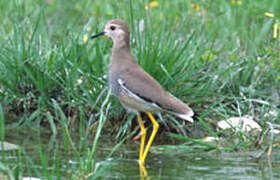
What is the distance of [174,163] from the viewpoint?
5570mm

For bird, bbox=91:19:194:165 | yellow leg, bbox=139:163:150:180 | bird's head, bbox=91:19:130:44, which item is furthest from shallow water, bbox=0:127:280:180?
bird's head, bbox=91:19:130:44

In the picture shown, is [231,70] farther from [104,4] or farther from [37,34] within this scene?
[104,4]

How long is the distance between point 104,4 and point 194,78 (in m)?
3.64

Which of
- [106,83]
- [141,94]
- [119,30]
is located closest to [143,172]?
[141,94]

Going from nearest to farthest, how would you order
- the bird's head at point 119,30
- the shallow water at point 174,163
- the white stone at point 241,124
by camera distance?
the shallow water at point 174,163 < the white stone at point 241,124 < the bird's head at point 119,30

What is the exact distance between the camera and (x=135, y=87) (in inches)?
236

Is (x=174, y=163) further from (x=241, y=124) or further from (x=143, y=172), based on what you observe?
(x=241, y=124)

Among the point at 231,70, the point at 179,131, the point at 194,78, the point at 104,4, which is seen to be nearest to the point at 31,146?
the point at 179,131

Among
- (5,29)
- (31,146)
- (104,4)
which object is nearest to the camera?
(31,146)

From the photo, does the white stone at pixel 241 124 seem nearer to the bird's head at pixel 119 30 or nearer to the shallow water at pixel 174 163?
the shallow water at pixel 174 163

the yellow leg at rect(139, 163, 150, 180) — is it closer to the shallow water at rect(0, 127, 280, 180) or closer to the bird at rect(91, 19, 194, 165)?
the shallow water at rect(0, 127, 280, 180)

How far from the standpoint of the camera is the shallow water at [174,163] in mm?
5160

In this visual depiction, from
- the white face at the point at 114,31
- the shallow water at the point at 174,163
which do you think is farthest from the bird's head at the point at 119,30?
the shallow water at the point at 174,163

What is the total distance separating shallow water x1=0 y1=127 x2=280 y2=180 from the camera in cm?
516
